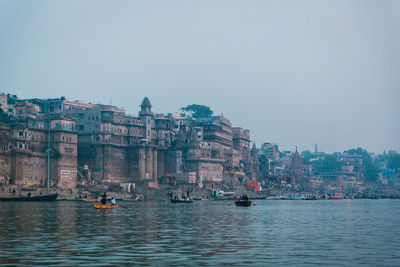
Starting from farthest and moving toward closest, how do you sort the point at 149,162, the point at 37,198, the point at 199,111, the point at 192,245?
the point at 199,111 < the point at 149,162 < the point at 37,198 < the point at 192,245

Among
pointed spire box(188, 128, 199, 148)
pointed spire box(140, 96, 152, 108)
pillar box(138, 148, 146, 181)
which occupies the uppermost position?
pointed spire box(140, 96, 152, 108)

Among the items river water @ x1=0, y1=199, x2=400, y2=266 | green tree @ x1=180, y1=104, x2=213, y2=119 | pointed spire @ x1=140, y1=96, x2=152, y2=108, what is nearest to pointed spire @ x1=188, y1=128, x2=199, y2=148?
pointed spire @ x1=140, y1=96, x2=152, y2=108

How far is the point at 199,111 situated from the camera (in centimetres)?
18512

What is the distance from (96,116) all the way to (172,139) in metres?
24.3

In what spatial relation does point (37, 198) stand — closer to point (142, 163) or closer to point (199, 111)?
point (142, 163)

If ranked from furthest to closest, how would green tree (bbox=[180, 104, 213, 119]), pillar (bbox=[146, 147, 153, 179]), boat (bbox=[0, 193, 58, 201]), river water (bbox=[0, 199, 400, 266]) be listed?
1. green tree (bbox=[180, 104, 213, 119])
2. pillar (bbox=[146, 147, 153, 179])
3. boat (bbox=[0, 193, 58, 201])
4. river water (bbox=[0, 199, 400, 266])

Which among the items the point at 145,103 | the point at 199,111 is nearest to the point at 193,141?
the point at 145,103

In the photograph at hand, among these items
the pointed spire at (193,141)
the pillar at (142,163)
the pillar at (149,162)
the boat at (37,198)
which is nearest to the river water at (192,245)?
the boat at (37,198)

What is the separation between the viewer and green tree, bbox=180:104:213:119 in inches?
7274

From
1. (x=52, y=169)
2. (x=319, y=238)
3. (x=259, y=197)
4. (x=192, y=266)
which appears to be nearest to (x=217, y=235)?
(x=319, y=238)

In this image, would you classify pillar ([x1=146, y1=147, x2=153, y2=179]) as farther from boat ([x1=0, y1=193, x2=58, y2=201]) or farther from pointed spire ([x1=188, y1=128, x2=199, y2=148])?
boat ([x1=0, y1=193, x2=58, y2=201])

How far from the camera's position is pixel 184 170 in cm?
14212

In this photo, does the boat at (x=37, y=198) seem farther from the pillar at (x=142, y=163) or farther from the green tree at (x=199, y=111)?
the green tree at (x=199, y=111)

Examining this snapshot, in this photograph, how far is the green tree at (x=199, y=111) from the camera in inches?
7274
